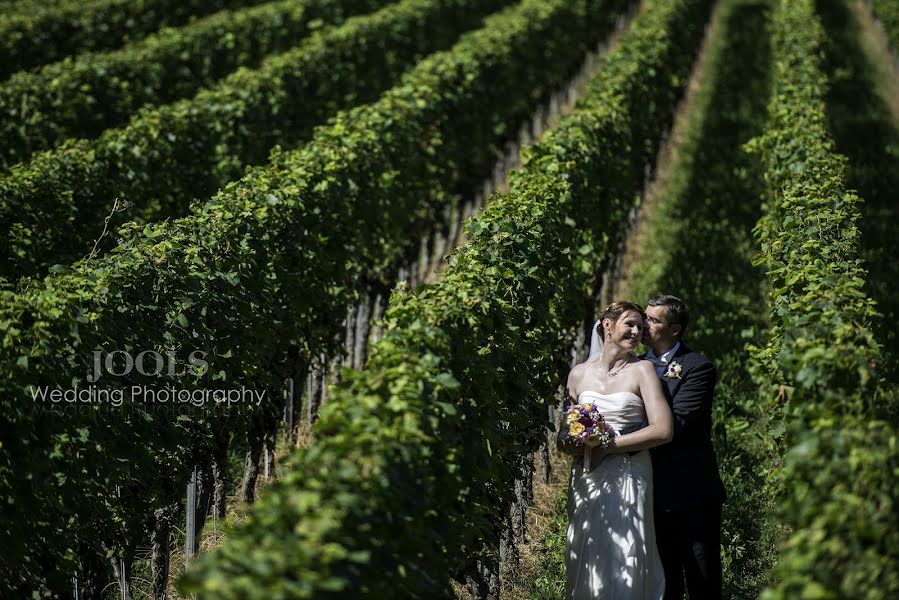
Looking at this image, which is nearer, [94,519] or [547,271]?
[94,519]

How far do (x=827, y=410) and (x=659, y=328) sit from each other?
4.41 feet

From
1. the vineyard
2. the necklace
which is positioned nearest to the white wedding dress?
the necklace

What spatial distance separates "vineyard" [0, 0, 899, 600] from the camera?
13.8 ft

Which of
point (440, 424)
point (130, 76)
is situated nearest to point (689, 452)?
point (440, 424)

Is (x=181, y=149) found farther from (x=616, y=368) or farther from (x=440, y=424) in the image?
(x=440, y=424)

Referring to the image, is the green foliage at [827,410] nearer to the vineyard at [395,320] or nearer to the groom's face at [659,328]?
the vineyard at [395,320]

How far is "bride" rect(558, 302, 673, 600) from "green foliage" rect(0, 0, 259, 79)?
1429 cm

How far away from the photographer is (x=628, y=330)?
17.9 feet

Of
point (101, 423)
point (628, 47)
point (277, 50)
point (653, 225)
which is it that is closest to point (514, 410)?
point (101, 423)

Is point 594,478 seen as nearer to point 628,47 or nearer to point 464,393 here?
point 464,393

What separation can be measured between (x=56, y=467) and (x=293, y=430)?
3104 millimetres

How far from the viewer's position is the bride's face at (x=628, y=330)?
5.44 metres

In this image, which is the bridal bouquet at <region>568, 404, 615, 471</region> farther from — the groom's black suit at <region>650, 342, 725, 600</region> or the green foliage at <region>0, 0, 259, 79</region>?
the green foliage at <region>0, 0, 259, 79</region>

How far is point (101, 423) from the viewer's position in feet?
19.1
